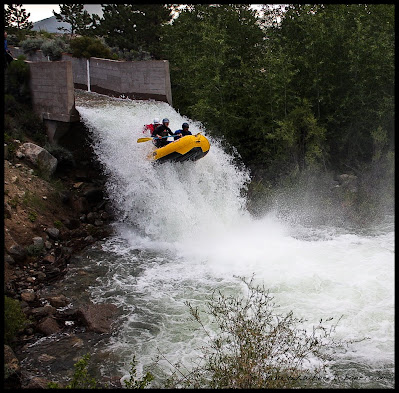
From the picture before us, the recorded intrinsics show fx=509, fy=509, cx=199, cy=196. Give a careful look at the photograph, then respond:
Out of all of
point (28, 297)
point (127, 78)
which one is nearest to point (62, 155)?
point (127, 78)

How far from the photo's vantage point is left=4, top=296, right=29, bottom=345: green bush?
9289 millimetres

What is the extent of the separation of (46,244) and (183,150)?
459 centimetres

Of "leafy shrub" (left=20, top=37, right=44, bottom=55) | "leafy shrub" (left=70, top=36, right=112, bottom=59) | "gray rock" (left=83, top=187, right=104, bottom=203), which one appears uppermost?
"leafy shrub" (left=20, top=37, right=44, bottom=55)

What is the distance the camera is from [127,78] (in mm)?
20984

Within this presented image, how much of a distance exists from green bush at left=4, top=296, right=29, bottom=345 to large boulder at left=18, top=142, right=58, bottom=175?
757 cm

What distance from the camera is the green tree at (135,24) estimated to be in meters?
31.4

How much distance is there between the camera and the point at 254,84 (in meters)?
19.2

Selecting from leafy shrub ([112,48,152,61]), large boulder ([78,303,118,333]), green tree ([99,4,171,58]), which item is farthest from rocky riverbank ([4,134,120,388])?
green tree ([99,4,171,58])

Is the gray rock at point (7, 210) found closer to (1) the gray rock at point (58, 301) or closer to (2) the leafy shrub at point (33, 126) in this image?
(1) the gray rock at point (58, 301)

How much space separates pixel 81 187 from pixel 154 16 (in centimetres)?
1790

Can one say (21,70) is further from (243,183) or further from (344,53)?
(344,53)

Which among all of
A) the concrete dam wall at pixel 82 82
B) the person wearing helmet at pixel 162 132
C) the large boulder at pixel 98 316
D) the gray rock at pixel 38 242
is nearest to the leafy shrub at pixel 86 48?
the concrete dam wall at pixel 82 82

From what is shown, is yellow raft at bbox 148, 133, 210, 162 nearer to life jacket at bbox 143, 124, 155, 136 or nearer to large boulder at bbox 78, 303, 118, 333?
life jacket at bbox 143, 124, 155, 136

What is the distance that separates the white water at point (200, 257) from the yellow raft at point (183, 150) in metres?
0.60
